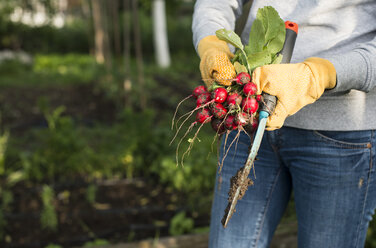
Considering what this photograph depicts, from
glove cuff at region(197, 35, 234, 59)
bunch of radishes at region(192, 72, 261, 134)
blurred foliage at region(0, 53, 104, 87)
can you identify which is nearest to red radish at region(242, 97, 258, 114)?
bunch of radishes at region(192, 72, 261, 134)

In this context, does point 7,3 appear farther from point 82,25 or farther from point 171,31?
point 171,31

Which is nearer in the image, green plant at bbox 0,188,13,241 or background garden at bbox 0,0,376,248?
background garden at bbox 0,0,376,248

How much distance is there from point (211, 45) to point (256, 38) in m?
0.18

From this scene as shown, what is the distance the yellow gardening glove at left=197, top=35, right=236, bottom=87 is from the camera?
112cm

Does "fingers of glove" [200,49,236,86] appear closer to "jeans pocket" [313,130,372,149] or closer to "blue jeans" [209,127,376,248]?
"blue jeans" [209,127,376,248]

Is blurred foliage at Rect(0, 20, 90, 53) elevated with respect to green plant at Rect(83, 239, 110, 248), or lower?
elevated

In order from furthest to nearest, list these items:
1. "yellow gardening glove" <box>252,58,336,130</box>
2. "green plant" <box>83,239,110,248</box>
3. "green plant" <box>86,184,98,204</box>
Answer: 1. "green plant" <box>86,184,98,204</box>
2. "green plant" <box>83,239,110,248</box>
3. "yellow gardening glove" <box>252,58,336,130</box>

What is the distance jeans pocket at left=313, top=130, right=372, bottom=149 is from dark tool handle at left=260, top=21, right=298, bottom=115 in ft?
0.87

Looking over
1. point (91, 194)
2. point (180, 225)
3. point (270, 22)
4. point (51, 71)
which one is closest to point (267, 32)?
point (270, 22)

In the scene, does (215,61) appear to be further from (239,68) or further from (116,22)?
(116,22)

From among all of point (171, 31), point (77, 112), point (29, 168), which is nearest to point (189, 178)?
point (29, 168)

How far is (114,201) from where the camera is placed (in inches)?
115

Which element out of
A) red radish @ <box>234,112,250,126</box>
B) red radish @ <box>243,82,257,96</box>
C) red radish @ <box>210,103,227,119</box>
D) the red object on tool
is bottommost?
red radish @ <box>234,112,250,126</box>

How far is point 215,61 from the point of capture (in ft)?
3.77
